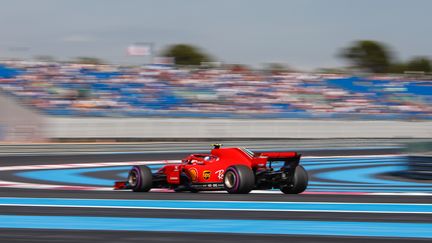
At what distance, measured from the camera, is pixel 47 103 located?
33.7 m

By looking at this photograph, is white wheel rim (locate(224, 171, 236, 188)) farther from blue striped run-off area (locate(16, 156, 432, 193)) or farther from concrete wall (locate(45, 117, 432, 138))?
concrete wall (locate(45, 117, 432, 138))

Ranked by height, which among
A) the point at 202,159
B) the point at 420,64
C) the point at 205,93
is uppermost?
the point at 420,64

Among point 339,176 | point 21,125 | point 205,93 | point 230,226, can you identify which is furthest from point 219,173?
point 205,93

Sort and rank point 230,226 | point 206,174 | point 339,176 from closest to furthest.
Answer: point 230,226 < point 206,174 < point 339,176

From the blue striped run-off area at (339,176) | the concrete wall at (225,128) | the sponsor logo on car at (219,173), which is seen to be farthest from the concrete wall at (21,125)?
the sponsor logo on car at (219,173)

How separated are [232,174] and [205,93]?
86.3 feet

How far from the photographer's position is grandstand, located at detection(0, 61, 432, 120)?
115ft

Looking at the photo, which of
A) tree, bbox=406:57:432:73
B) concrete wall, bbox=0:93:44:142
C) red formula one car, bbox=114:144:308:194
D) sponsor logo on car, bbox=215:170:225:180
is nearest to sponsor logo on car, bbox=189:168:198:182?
red formula one car, bbox=114:144:308:194

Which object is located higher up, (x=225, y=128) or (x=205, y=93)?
(x=205, y=93)

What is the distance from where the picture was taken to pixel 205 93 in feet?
126

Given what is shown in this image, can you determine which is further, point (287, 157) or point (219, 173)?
point (219, 173)

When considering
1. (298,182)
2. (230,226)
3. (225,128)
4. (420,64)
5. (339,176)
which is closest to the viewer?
(230,226)

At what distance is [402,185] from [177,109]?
21.0 m

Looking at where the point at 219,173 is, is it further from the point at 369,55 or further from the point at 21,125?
the point at 369,55
